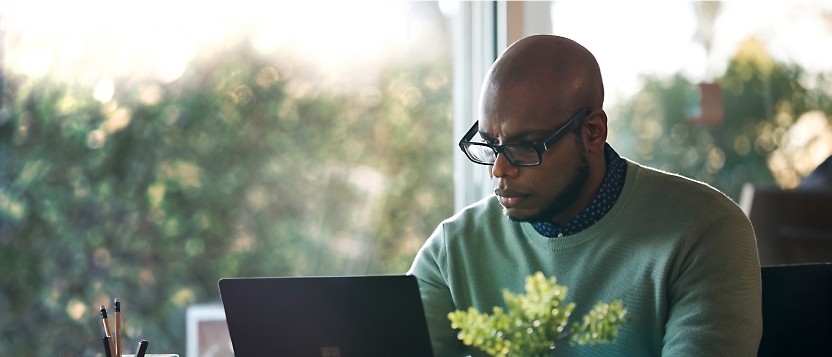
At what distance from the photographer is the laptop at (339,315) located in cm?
119

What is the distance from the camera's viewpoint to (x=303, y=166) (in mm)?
2125

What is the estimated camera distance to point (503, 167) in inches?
57.2

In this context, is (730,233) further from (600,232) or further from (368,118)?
(368,118)

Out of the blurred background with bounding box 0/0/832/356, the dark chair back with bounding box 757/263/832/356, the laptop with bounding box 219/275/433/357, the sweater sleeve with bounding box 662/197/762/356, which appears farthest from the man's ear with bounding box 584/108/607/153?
the blurred background with bounding box 0/0/832/356

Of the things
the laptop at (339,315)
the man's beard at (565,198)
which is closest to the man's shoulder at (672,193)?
the man's beard at (565,198)

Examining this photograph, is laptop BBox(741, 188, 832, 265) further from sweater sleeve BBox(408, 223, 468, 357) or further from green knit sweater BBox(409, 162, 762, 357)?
sweater sleeve BBox(408, 223, 468, 357)

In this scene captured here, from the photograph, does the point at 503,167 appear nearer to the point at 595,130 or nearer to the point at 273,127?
the point at 595,130

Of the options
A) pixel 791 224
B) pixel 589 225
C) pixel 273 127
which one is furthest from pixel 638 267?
pixel 791 224

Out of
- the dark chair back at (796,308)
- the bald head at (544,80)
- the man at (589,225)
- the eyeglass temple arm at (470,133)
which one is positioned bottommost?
the dark chair back at (796,308)

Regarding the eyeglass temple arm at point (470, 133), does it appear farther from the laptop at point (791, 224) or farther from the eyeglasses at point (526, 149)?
the laptop at point (791, 224)

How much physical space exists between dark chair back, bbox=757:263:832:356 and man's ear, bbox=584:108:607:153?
38cm

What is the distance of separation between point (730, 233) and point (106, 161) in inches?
56.1

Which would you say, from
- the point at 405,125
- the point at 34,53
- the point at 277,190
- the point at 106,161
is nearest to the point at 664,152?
the point at 405,125

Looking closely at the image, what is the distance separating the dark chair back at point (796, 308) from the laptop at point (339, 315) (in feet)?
2.30
